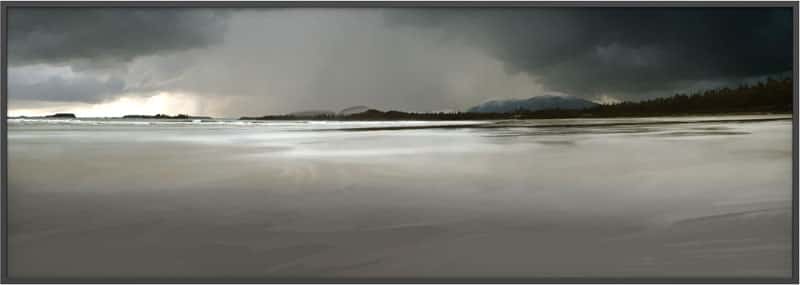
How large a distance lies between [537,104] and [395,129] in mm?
727

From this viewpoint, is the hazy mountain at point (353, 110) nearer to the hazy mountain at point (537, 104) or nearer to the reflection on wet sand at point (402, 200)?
the reflection on wet sand at point (402, 200)

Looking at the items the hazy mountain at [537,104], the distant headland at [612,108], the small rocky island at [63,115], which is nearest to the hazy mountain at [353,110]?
the distant headland at [612,108]

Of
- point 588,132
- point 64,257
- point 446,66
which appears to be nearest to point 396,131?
point 446,66

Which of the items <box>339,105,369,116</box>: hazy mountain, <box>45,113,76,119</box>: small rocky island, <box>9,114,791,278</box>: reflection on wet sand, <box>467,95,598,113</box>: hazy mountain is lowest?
<box>9,114,791,278</box>: reflection on wet sand

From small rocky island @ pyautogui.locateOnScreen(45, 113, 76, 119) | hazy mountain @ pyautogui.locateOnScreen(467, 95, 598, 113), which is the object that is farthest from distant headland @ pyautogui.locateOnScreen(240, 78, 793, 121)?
small rocky island @ pyautogui.locateOnScreen(45, 113, 76, 119)

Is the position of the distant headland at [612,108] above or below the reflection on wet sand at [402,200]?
above

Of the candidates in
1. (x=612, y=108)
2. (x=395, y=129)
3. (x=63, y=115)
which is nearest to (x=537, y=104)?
(x=612, y=108)

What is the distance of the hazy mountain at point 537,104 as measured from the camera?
8.97 ft

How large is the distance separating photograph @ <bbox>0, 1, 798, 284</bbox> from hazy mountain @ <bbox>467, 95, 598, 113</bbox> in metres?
0.01

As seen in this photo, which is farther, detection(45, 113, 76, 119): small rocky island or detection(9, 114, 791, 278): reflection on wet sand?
detection(45, 113, 76, 119): small rocky island

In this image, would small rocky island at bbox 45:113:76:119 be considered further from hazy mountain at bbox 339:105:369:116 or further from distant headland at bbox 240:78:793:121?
hazy mountain at bbox 339:105:369:116

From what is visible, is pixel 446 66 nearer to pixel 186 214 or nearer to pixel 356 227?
pixel 356 227

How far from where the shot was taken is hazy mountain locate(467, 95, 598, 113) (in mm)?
2734

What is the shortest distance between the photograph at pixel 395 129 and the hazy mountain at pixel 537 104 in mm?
11
